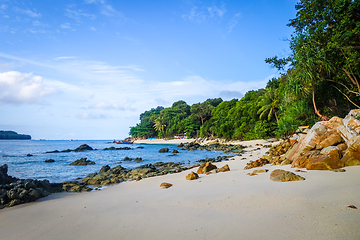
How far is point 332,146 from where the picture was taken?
6594 mm

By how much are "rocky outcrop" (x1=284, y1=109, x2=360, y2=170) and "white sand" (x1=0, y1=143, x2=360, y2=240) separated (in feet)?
3.06

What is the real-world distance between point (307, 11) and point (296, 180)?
11.0 m

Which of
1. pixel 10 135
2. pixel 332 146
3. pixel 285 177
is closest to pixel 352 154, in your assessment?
pixel 332 146

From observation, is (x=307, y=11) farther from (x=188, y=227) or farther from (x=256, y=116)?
(x=256, y=116)

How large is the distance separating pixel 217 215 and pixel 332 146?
219 inches

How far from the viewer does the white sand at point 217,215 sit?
8.84 feet

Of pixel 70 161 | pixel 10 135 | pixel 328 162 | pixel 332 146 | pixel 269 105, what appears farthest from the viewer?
pixel 10 135

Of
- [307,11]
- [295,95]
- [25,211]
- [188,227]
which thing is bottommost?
[25,211]

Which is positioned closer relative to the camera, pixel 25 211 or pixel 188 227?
pixel 188 227

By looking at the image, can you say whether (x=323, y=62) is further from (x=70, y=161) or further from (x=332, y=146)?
(x=70, y=161)

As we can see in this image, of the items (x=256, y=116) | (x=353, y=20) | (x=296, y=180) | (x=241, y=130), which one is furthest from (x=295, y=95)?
(x=241, y=130)

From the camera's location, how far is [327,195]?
3.78 m

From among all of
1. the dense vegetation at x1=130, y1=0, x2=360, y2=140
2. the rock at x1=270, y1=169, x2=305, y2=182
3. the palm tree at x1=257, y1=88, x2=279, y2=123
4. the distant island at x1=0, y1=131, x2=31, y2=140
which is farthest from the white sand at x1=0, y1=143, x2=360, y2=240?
the distant island at x1=0, y1=131, x2=31, y2=140

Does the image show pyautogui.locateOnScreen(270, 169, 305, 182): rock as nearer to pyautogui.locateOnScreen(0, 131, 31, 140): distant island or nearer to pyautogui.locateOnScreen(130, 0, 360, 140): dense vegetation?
pyautogui.locateOnScreen(130, 0, 360, 140): dense vegetation
